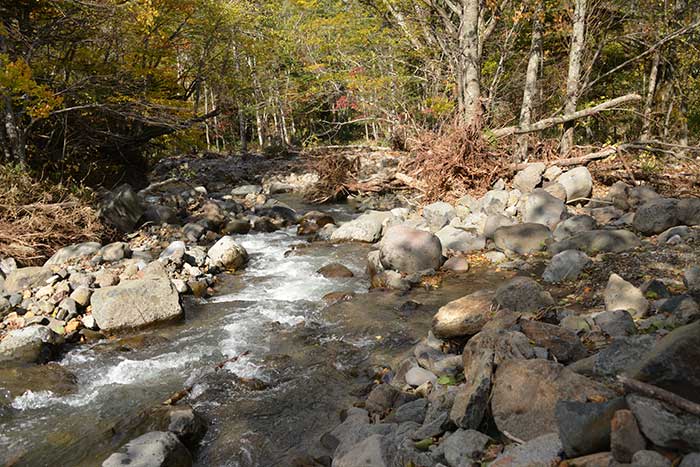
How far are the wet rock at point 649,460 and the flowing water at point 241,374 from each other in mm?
2517

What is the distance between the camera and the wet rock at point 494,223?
910cm

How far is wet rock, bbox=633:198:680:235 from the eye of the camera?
291 inches

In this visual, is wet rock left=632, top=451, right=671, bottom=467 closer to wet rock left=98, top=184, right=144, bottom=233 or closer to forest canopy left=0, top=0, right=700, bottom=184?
forest canopy left=0, top=0, right=700, bottom=184

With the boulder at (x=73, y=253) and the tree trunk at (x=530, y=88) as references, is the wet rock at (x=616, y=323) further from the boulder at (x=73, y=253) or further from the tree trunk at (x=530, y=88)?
the boulder at (x=73, y=253)

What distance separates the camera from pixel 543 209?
907 centimetres

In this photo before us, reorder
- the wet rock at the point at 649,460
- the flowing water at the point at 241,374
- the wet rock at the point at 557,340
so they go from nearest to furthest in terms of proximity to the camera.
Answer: the wet rock at the point at 649,460
the wet rock at the point at 557,340
the flowing water at the point at 241,374

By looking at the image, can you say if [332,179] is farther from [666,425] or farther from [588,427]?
[666,425]

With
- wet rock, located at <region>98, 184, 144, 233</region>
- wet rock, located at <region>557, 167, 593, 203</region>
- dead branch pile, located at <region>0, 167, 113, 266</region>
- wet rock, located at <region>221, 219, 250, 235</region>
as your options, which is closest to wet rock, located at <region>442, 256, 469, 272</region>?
wet rock, located at <region>557, 167, 593, 203</region>

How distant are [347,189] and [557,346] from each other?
40.7ft

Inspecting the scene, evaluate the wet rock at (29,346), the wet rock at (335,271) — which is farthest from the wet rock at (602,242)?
the wet rock at (29,346)

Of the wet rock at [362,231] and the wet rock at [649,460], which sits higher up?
the wet rock at [649,460]

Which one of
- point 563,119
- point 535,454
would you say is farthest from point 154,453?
point 563,119

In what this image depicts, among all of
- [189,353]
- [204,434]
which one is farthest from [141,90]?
[204,434]

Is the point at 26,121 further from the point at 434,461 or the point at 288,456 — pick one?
the point at 434,461
